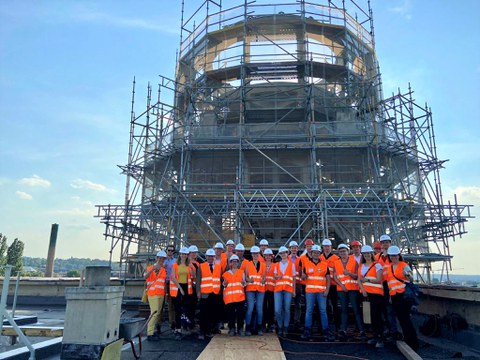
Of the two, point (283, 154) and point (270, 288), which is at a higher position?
point (283, 154)

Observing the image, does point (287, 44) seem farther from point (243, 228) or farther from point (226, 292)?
point (226, 292)

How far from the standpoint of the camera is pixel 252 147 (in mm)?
16578

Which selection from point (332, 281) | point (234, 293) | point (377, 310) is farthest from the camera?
point (332, 281)

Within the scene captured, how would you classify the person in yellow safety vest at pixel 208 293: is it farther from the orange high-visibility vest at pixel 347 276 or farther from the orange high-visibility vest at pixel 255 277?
the orange high-visibility vest at pixel 347 276

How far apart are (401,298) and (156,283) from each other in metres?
4.50

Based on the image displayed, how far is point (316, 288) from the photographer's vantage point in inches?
278

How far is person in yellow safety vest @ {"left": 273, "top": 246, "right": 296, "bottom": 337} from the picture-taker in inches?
282

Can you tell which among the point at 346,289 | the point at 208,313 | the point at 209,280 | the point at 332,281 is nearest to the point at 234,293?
the point at 209,280

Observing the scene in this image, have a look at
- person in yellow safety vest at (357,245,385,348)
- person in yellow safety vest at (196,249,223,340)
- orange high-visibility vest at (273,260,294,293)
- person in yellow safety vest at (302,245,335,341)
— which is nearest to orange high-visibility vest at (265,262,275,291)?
orange high-visibility vest at (273,260,294,293)

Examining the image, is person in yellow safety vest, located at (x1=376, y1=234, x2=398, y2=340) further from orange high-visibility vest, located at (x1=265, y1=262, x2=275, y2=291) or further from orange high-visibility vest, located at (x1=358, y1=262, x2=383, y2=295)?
orange high-visibility vest, located at (x1=265, y1=262, x2=275, y2=291)

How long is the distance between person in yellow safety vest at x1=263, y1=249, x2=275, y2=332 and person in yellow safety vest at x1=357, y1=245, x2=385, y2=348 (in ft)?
5.57

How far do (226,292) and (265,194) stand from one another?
28.4 feet

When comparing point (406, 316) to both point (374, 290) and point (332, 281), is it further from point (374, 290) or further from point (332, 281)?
point (332, 281)

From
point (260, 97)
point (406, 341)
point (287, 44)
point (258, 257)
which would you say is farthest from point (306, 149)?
point (406, 341)
